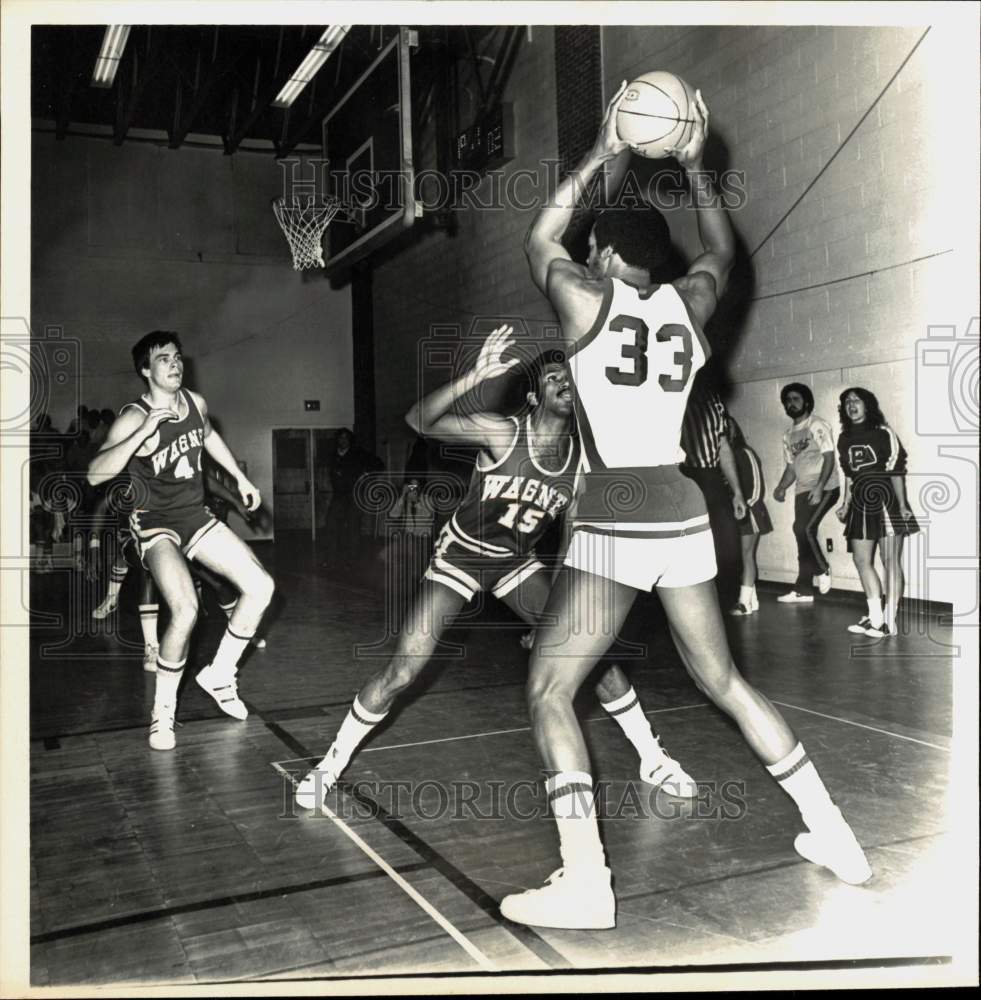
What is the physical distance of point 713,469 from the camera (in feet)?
30.6

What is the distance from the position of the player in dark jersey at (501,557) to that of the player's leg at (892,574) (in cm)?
410

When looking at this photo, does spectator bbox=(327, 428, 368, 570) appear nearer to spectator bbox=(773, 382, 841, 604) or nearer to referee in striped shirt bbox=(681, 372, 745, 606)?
referee in striped shirt bbox=(681, 372, 745, 606)

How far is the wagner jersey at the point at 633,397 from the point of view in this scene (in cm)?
270

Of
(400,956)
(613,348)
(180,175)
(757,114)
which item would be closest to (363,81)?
(757,114)

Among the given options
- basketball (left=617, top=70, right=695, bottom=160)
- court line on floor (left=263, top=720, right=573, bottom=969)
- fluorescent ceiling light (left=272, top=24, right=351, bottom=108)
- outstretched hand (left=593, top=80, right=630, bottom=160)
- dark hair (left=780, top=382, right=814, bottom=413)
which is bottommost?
court line on floor (left=263, top=720, right=573, bottom=969)

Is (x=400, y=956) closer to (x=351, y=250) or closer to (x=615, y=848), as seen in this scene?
(x=615, y=848)

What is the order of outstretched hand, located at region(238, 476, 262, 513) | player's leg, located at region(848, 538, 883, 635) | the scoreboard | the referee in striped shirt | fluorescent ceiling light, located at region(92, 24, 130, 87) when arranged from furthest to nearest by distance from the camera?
1. the scoreboard
2. fluorescent ceiling light, located at region(92, 24, 130, 87)
3. the referee in striped shirt
4. player's leg, located at region(848, 538, 883, 635)
5. outstretched hand, located at region(238, 476, 262, 513)

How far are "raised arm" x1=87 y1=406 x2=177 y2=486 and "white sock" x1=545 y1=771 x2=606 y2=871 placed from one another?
278cm

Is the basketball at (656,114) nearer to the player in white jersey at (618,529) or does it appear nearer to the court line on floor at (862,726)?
the player in white jersey at (618,529)

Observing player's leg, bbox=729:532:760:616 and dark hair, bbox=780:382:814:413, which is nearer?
player's leg, bbox=729:532:760:616

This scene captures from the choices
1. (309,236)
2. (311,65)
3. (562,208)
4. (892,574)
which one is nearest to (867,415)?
(892,574)

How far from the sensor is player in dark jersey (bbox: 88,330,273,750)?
178 inches

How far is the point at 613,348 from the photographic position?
106 inches

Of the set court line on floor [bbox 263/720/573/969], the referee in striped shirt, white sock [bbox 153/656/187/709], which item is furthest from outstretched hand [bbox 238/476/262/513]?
the referee in striped shirt
